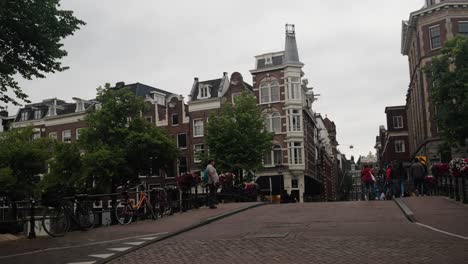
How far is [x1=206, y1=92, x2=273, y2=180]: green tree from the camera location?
1663 inches

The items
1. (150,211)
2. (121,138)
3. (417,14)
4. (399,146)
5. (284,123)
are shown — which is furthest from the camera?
(399,146)

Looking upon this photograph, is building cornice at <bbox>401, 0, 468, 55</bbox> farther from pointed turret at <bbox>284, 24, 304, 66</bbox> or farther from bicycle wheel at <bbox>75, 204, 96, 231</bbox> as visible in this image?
bicycle wheel at <bbox>75, 204, 96, 231</bbox>

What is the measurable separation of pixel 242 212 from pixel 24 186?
3178cm

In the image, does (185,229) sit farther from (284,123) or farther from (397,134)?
(397,134)

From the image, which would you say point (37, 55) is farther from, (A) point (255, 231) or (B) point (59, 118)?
(B) point (59, 118)

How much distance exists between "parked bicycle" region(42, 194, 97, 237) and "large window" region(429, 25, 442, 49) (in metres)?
37.7

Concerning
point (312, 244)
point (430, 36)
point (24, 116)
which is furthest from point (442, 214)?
point (24, 116)

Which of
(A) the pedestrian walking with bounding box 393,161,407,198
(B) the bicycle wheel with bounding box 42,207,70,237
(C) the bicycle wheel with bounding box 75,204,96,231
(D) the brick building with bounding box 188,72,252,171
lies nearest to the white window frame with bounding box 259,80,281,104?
(D) the brick building with bounding box 188,72,252,171

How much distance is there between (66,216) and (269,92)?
4125 centimetres

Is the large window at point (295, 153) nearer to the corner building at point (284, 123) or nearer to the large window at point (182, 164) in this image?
the corner building at point (284, 123)

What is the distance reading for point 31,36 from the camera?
46.8 ft

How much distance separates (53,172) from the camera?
1865 inches

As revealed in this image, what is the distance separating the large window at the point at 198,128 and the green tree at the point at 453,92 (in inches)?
1151

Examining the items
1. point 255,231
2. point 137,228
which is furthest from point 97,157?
point 255,231
